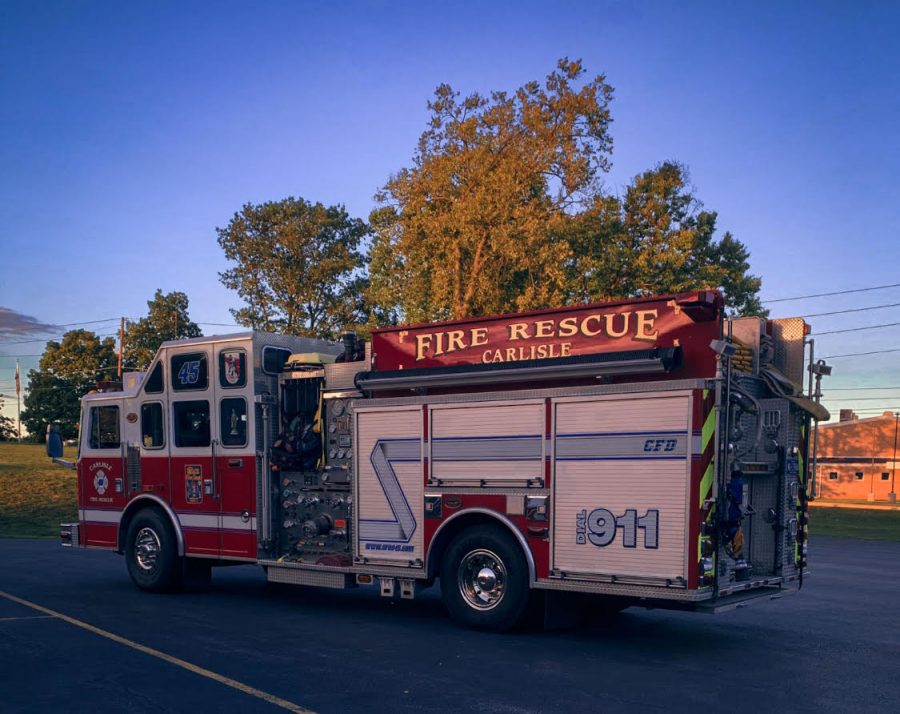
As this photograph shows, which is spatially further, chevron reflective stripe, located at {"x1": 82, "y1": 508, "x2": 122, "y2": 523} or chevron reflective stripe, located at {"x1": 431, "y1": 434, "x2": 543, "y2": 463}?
chevron reflective stripe, located at {"x1": 82, "y1": 508, "x2": 122, "y2": 523}

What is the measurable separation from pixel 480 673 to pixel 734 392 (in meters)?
3.41

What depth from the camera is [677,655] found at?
8.37 m

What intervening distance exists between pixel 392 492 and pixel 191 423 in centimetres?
362

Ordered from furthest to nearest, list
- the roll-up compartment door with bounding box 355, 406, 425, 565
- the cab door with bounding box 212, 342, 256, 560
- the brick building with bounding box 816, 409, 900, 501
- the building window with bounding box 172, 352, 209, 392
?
the brick building with bounding box 816, 409, 900, 501, the building window with bounding box 172, 352, 209, 392, the cab door with bounding box 212, 342, 256, 560, the roll-up compartment door with bounding box 355, 406, 425, 565

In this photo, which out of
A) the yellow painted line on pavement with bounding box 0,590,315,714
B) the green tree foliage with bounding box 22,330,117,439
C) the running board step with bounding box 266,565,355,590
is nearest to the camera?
the yellow painted line on pavement with bounding box 0,590,315,714

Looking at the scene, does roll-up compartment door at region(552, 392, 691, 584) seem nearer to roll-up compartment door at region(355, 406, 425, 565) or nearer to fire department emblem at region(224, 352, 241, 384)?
roll-up compartment door at region(355, 406, 425, 565)

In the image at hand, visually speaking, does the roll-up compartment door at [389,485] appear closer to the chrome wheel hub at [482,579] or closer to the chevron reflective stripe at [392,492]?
the chevron reflective stripe at [392,492]

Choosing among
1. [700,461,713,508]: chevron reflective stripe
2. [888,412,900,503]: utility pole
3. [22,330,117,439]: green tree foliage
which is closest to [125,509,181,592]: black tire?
[700,461,713,508]: chevron reflective stripe

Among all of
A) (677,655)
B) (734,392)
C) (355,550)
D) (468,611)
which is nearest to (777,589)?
(677,655)

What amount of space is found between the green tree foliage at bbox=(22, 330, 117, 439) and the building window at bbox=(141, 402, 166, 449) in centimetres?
5243

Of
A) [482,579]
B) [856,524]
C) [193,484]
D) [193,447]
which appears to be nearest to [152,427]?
[193,447]

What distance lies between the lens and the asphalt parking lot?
262 inches

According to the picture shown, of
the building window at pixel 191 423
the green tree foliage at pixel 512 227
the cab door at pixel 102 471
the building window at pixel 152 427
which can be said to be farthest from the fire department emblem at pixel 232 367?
the green tree foliage at pixel 512 227

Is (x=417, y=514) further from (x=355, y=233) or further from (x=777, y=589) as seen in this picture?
(x=355, y=233)
